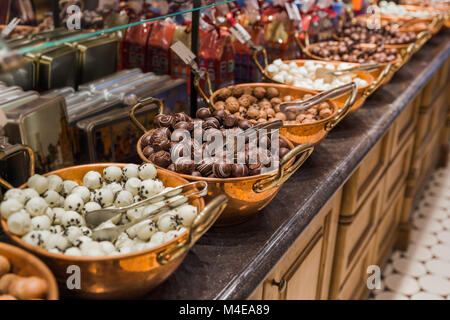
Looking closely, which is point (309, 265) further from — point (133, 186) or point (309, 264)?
point (133, 186)

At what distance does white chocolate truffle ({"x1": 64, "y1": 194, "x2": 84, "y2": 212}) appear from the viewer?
88cm

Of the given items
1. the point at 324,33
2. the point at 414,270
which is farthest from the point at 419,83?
the point at 414,270

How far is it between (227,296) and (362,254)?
1413 millimetres

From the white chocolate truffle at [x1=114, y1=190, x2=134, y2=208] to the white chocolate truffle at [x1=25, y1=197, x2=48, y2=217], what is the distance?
13cm

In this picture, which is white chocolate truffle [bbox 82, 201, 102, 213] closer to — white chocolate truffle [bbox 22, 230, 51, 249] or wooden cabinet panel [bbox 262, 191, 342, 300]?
white chocolate truffle [bbox 22, 230, 51, 249]

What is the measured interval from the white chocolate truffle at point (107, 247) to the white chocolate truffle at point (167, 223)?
0.09m

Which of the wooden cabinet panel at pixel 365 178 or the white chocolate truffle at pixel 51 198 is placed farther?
the wooden cabinet panel at pixel 365 178

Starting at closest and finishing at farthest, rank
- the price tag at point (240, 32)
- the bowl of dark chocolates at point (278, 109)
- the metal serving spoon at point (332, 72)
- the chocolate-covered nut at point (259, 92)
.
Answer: the bowl of dark chocolates at point (278, 109) → the chocolate-covered nut at point (259, 92) → the price tag at point (240, 32) → the metal serving spoon at point (332, 72)

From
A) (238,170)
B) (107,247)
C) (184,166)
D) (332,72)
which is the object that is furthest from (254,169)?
(332,72)

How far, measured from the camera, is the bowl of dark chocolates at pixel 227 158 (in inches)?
39.4

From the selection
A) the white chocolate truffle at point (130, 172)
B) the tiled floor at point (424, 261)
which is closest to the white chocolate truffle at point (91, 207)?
the white chocolate truffle at point (130, 172)

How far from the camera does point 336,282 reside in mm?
1840

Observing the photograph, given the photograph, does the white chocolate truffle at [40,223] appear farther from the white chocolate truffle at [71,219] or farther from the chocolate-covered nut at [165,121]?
the chocolate-covered nut at [165,121]

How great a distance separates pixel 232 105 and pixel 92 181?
0.60 meters
